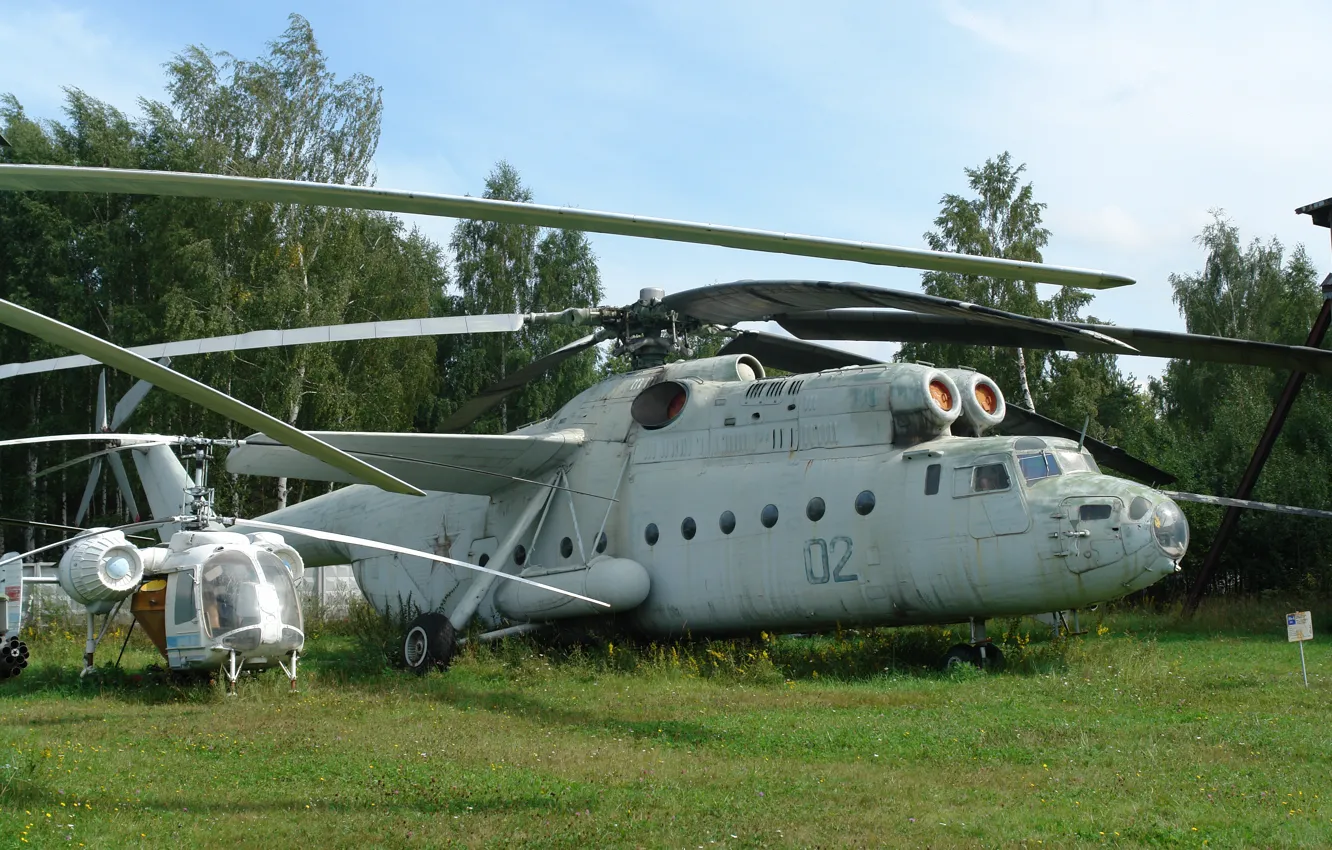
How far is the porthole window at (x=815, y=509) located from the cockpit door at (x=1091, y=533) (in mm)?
2752

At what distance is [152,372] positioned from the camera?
721 centimetres

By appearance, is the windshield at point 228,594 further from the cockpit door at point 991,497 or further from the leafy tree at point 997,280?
the leafy tree at point 997,280

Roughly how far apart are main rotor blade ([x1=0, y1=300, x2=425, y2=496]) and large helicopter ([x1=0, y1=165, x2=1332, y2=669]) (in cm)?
187

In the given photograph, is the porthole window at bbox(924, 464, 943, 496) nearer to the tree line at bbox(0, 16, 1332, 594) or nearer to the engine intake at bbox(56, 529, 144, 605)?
the engine intake at bbox(56, 529, 144, 605)

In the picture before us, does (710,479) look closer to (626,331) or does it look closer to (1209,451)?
(626,331)

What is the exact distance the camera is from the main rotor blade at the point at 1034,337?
41.4 feet

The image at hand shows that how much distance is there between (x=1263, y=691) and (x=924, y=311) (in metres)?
5.24

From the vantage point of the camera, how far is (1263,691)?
39.8 feet

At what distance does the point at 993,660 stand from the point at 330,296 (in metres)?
22.9

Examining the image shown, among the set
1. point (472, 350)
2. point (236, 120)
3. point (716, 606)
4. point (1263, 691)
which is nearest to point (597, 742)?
point (716, 606)

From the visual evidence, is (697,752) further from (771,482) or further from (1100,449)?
(1100,449)

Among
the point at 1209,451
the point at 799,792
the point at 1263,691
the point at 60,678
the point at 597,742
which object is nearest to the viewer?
the point at 799,792

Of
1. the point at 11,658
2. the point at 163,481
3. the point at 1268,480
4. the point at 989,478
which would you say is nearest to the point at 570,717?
the point at 989,478

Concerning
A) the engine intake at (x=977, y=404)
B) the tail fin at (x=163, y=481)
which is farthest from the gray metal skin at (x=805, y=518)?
the tail fin at (x=163, y=481)
